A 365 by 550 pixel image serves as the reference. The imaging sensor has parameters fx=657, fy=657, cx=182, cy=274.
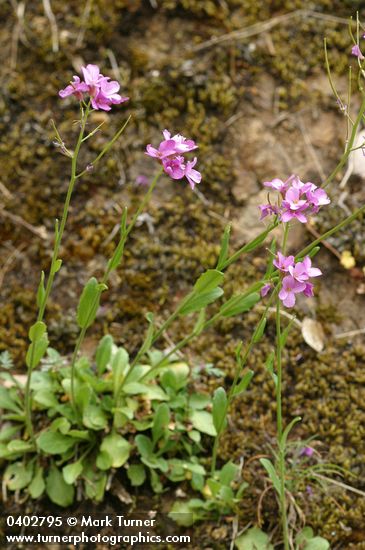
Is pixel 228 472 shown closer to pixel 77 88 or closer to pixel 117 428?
pixel 117 428

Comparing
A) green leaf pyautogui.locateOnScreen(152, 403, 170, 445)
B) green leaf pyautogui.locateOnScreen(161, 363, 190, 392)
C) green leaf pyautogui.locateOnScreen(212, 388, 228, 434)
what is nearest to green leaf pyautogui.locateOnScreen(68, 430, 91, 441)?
green leaf pyautogui.locateOnScreen(152, 403, 170, 445)

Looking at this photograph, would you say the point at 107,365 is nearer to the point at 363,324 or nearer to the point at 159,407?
the point at 159,407

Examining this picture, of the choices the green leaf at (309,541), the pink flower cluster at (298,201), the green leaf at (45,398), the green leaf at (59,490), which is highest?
the pink flower cluster at (298,201)

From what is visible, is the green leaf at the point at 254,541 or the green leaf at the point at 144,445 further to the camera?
the green leaf at the point at 144,445

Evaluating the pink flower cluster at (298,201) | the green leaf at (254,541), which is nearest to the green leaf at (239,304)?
the pink flower cluster at (298,201)

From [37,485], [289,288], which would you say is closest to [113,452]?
[37,485]

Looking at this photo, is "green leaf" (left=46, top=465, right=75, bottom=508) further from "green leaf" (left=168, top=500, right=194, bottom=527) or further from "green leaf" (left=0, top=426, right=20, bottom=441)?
"green leaf" (left=168, top=500, right=194, bottom=527)

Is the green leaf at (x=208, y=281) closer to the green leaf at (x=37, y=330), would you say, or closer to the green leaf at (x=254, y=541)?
the green leaf at (x=37, y=330)
